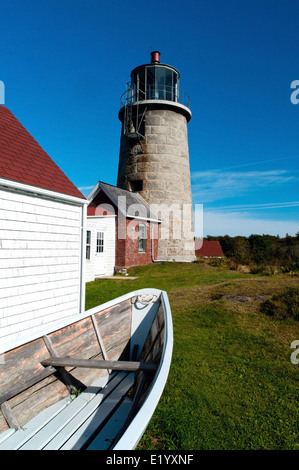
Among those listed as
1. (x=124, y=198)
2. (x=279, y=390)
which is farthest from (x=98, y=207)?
(x=279, y=390)

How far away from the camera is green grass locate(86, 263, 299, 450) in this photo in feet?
11.1

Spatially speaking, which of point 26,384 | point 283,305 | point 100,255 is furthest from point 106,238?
point 26,384

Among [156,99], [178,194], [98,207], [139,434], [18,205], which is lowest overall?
[139,434]

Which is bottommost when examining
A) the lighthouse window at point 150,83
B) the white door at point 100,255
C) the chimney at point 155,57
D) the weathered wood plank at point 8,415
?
the weathered wood plank at point 8,415

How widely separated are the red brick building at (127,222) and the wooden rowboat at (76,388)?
12186 mm

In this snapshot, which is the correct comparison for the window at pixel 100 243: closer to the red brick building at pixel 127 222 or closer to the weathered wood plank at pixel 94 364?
the red brick building at pixel 127 222

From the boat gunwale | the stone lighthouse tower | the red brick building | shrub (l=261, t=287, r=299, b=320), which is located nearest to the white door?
the red brick building

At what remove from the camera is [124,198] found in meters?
18.5

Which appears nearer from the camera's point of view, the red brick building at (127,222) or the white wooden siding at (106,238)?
the white wooden siding at (106,238)

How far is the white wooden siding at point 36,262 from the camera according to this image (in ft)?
20.1

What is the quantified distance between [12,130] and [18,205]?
286 cm

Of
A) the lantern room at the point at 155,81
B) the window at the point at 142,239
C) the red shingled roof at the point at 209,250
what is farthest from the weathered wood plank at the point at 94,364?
the red shingled roof at the point at 209,250

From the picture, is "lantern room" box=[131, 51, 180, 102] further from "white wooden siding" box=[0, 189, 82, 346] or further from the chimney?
"white wooden siding" box=[0, 189, 82, 346]
